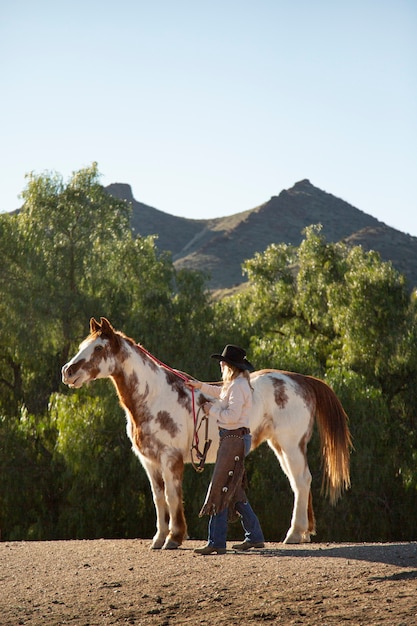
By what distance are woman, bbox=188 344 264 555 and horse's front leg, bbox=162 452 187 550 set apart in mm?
723

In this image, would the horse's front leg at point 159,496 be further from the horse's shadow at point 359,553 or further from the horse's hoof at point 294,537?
the horse's hoof at point 294,537

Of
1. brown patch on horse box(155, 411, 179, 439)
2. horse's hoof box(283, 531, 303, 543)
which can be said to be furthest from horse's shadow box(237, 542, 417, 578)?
brown patch on horse box(155, 411, 179, 439)

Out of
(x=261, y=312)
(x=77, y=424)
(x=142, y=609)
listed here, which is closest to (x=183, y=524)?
(x=142, y=609)

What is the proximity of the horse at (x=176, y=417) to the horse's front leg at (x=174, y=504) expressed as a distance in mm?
11

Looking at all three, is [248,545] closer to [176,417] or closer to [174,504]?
[174,504]

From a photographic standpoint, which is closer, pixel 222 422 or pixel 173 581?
pixel 173 581

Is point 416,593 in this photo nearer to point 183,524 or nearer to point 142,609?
point 142,609

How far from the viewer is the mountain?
104062 millimetres

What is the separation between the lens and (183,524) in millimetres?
9500

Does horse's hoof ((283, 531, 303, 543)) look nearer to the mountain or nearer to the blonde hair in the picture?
the blonde hair

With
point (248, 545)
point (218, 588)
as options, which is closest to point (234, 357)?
point (248, 545)

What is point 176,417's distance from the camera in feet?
32.2

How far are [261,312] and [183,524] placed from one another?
21864 mm

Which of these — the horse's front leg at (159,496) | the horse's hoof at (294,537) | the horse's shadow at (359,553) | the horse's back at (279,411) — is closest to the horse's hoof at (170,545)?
the horse's front leg at (159,496)
